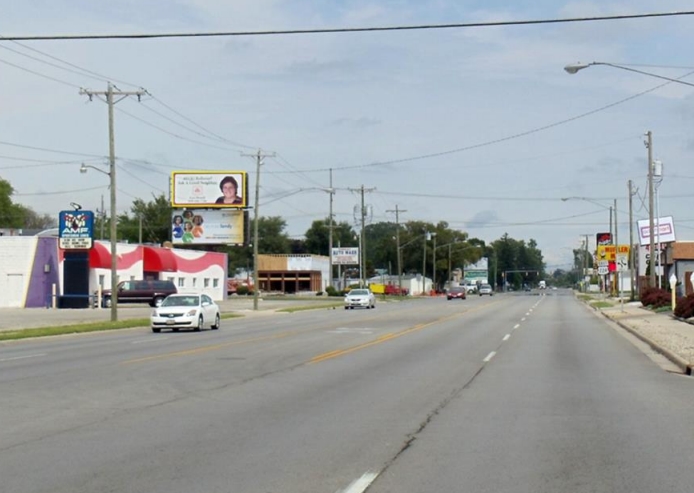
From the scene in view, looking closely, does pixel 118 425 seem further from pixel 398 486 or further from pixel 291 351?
pixel 291 351

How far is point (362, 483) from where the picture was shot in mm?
9156

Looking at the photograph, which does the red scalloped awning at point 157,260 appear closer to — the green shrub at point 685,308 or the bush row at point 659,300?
the bush row at point 659,300

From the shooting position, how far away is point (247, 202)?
92.9 meters

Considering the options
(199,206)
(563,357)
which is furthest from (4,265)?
(563,357)

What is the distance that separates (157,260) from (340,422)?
221 ft

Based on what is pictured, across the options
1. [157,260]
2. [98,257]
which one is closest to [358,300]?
[98,257]

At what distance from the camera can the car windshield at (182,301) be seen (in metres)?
37.8

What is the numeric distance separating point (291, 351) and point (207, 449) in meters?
14.9

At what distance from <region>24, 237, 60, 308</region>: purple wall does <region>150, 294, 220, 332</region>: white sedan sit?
28.9 meters

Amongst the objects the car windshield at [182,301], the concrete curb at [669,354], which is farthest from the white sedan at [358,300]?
the concrete curb at [669,354]

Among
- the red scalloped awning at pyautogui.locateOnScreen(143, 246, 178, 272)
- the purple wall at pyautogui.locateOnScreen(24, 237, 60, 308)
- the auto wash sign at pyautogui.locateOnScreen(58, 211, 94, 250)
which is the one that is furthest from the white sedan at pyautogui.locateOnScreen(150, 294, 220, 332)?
the red scalloped awning at pyautogui.locateOnScreen(143, 246, 178, 272)

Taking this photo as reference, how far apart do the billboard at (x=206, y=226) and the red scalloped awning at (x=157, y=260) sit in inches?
418

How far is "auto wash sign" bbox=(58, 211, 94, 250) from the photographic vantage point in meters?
60.7

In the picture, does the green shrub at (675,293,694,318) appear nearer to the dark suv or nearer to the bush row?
the bush row
